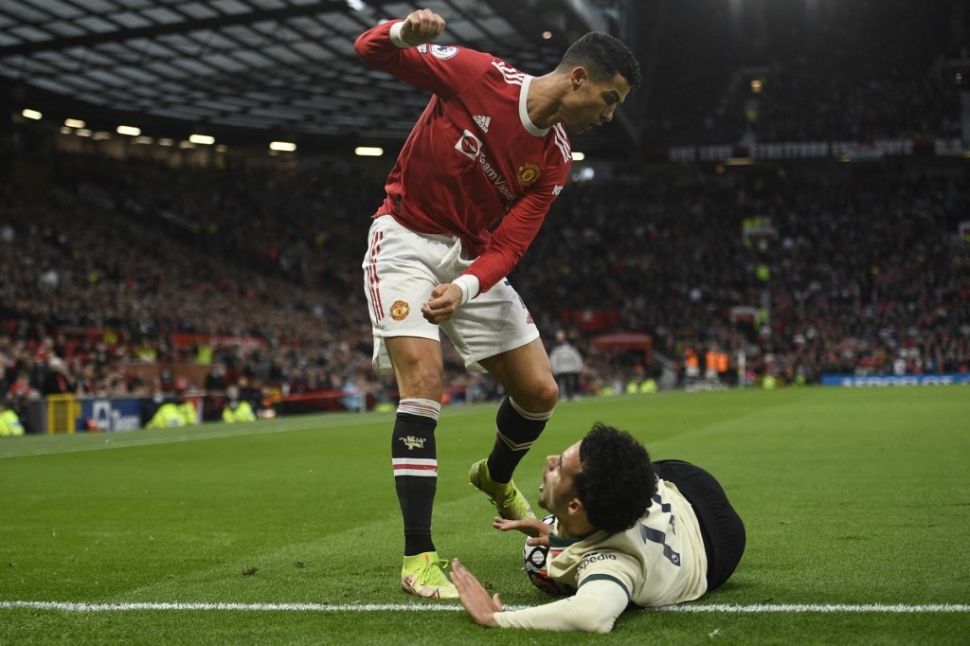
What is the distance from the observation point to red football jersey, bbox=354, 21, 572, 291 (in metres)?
4.91

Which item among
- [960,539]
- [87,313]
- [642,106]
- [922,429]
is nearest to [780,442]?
[922,429]

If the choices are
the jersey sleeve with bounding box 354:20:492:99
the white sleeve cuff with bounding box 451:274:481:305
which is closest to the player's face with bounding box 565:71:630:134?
the jersey sleeve with bounding box 354:20:492:99

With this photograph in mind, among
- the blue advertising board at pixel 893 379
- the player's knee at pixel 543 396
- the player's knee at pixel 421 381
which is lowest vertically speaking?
the blue advertising board at pixel 893 379

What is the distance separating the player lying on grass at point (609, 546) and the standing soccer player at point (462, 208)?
0.91 m

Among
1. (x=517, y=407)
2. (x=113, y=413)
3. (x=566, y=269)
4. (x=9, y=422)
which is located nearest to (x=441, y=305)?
(x=517, y=407)

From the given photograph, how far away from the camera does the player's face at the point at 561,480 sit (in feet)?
11.9

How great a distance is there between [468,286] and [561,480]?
1.26 m

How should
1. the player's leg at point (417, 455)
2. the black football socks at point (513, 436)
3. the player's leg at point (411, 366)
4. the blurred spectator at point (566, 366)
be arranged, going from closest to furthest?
the player's leg at point (417, 455), the player's leg at point (411, 366), the black football socks at point (513, 436), the blurred spectator at point (566, 366)

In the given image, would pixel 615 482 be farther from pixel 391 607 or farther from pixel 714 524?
pixel 391 607

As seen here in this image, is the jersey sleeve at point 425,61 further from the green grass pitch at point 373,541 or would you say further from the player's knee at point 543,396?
the green grass pitch at point 373,541

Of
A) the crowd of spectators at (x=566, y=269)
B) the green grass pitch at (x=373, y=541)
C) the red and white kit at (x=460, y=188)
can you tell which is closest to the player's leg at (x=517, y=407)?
the red and white kit at (x=460, y=188)

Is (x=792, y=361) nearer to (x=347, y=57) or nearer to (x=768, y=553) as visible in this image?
(x=347, y=57)

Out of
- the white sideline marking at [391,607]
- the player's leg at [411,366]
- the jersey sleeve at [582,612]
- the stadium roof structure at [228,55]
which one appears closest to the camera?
the jersey sleeve at [582,612]

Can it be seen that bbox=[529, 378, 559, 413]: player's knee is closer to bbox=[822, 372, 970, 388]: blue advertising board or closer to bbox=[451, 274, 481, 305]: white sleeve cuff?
bbox=[451, 274, 481, 305]: white sleeve cuff
